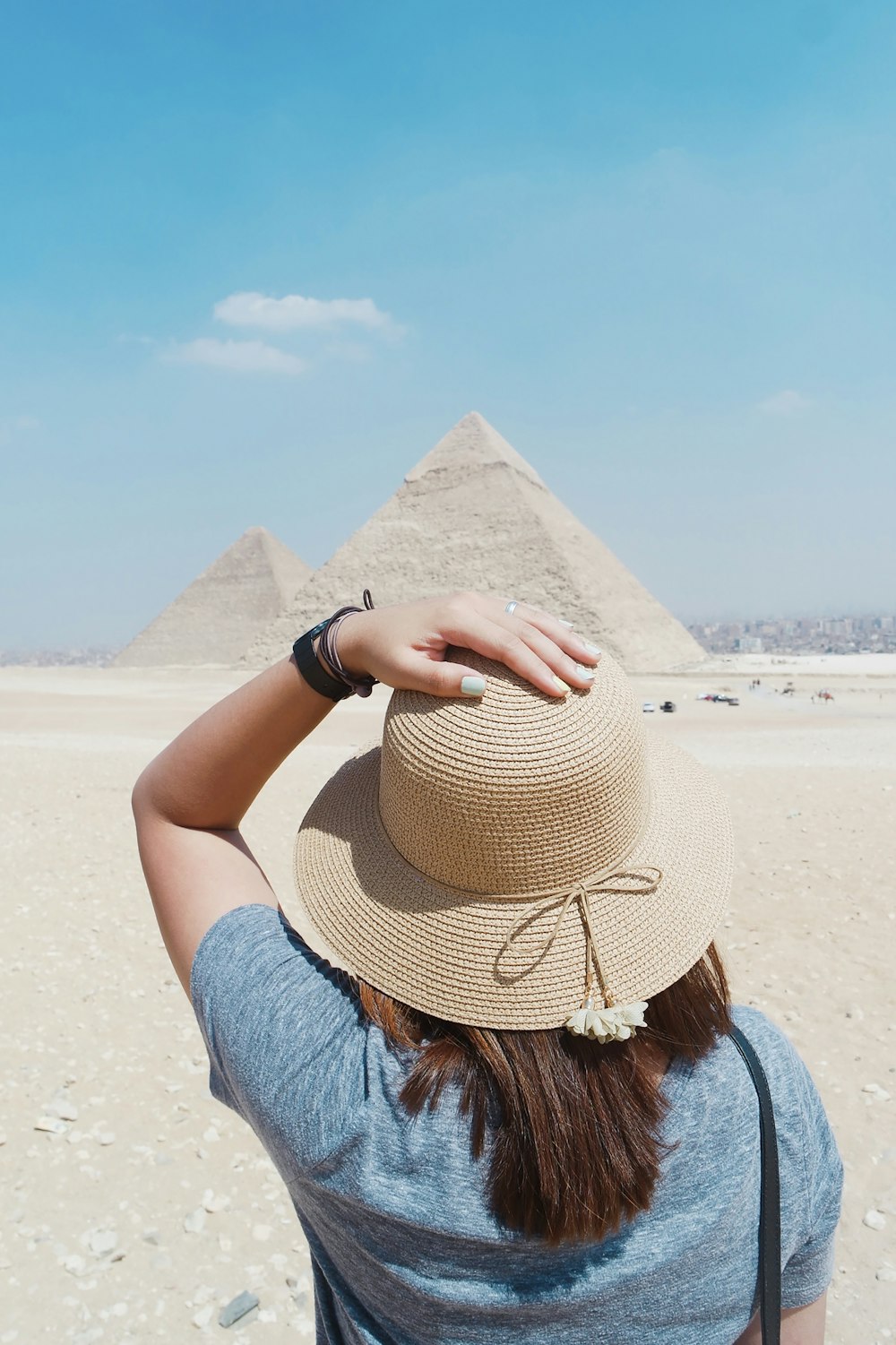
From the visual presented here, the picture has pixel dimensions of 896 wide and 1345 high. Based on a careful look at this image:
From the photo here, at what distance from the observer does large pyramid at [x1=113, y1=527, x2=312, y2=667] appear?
228ft

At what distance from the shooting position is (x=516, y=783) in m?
0.81

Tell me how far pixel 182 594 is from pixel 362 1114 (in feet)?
251

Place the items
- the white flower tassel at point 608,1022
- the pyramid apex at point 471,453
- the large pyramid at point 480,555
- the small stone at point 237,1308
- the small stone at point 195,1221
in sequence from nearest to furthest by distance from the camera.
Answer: the white flower tassel at point 608,1022
the small stone at point 237,1308
the small stone at point 195,1221
the large pyramid at point 480,555
the pyramid apex at point 471,453

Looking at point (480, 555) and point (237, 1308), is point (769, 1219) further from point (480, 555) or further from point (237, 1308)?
point (480, 555)

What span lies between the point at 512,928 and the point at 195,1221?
2.34 m

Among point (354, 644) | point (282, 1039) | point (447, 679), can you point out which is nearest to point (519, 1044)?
point (282, 1039)

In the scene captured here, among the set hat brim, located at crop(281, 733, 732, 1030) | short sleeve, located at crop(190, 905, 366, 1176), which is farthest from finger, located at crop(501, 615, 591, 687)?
short sleeve, located at crop(190, 905, 366, 1176)

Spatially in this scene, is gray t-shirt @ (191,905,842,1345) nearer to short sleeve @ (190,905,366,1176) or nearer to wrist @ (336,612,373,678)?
short sleeve @ (190,905,366,1176)

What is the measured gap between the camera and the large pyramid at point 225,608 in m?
69.5

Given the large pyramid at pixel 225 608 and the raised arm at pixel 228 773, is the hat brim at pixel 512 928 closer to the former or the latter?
the raised arm at pixel 228 773

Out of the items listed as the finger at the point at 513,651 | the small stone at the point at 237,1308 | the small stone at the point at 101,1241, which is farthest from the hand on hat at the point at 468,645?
the small stone at the point at 101,1241

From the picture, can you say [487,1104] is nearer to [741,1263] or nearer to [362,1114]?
[362,1114]

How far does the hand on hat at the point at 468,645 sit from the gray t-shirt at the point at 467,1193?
333mm

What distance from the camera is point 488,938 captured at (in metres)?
0.86
